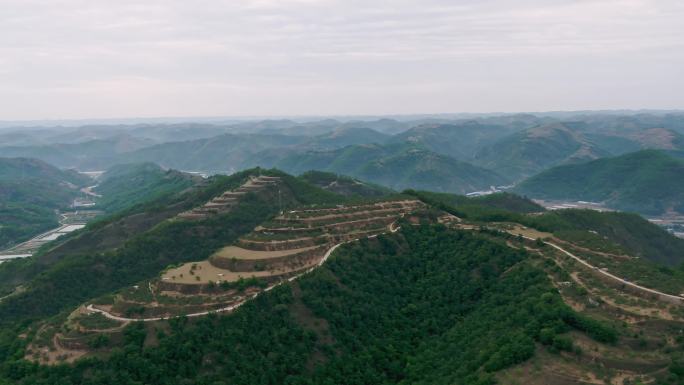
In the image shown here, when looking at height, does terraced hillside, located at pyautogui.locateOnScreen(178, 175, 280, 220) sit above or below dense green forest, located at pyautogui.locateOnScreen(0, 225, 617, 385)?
above

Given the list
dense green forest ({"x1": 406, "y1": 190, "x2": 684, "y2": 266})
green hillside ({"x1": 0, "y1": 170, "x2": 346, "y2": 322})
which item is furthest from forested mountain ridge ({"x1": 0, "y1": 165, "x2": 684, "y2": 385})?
dense green forest ({"x1": 406, "y1": 190, "x2": 684, "y2": 266})

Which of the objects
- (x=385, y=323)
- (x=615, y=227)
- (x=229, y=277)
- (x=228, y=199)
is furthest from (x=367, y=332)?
(x=615, y=227)

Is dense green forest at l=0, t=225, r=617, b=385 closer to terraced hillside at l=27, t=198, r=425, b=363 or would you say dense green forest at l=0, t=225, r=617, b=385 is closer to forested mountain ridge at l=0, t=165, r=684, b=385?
forested mountain ridge at l=0, t=165, r=684, b=385

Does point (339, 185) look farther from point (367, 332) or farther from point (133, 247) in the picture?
point (367, 332)

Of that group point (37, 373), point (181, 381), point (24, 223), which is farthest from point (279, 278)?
point (24, 223)

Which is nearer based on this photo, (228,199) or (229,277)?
(229,277)

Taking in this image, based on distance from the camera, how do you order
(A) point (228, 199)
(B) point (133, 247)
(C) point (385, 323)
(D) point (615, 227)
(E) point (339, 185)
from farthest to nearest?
(E) point (339, 185) → (D) point (615, 227) → (A) point (228, 199) → (B) point (133, 247) → (C) point (385, 323)

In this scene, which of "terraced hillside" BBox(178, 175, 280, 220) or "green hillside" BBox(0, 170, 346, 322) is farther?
"terraced hillside" BBox(178, 175, 280, 220)

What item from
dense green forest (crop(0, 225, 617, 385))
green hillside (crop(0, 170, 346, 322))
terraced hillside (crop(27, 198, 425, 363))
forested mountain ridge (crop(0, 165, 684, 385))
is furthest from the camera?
green hillside (crop(0, 170, 346, 322))
